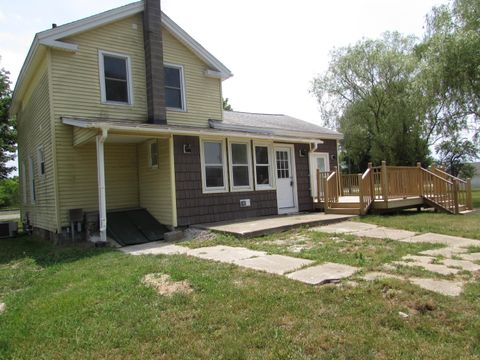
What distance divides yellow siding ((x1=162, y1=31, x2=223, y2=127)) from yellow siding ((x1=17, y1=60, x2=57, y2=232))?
3223 millimetres

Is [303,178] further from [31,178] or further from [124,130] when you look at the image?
[31,178]

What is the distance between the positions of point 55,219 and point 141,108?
12.0 feet

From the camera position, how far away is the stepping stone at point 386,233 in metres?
7.22

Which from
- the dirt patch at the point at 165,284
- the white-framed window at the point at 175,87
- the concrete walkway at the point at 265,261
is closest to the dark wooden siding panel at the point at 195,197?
the concrete walkway at the point at 265,261

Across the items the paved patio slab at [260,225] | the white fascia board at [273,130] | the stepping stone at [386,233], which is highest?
the white fascia board at [273,130]

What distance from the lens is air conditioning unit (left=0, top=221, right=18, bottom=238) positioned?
12836 mm

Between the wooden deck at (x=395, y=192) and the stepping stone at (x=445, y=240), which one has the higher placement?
the wooden deck at (x=395, y=192)

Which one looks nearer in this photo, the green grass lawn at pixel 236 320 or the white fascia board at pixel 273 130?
the green grass lawn at pixel 236 320

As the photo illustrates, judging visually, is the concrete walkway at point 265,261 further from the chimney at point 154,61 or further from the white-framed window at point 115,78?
the white-framed window at point 115,78

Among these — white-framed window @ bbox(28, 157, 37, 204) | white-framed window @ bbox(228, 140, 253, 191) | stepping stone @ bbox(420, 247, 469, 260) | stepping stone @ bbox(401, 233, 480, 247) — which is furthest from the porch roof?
stepping stone @ bbox(420, 247, 469, 260)

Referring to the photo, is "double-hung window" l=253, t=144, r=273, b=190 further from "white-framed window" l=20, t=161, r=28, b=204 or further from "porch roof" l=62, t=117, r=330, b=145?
"white-framed window" l=20, t=161, r=28, b=204

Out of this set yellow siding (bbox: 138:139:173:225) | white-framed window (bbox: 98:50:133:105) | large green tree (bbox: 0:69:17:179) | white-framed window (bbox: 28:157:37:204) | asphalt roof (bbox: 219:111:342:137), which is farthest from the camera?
large green tree (bbox: 0:69:17:179)

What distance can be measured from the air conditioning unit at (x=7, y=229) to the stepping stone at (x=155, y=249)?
7113mm

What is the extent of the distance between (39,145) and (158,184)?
12.9 ft
